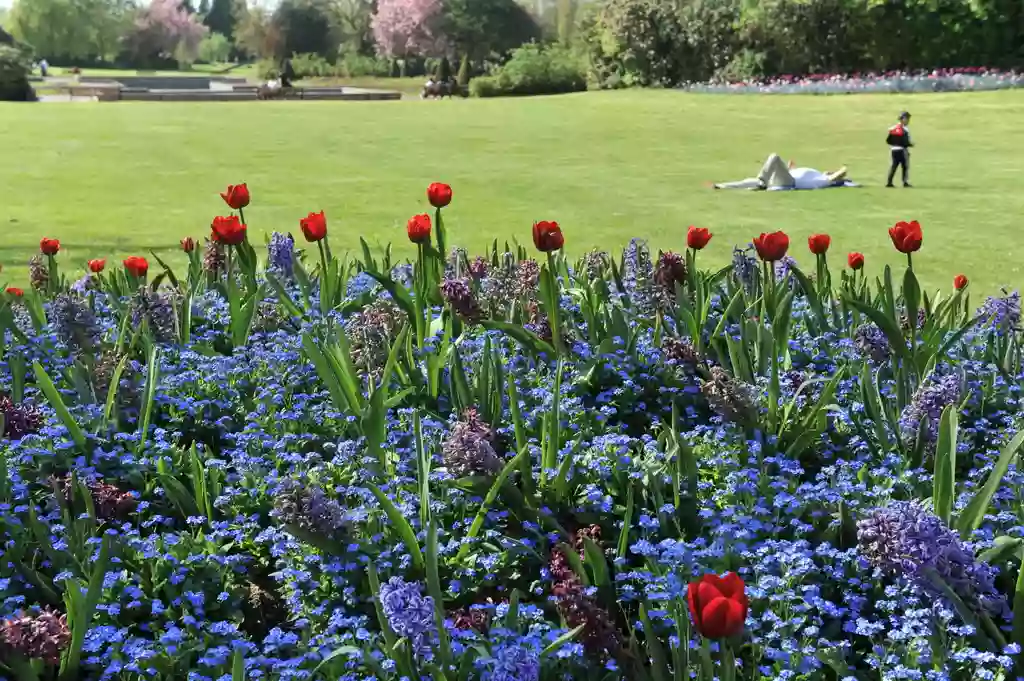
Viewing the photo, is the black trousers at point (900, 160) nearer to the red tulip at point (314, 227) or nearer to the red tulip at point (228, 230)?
the red tulip at point (314, 227)

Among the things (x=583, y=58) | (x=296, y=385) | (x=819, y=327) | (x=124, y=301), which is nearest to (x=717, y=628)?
(x=296, y=385)

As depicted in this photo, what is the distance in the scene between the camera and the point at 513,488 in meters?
3.19

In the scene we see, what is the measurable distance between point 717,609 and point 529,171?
52.5 ft

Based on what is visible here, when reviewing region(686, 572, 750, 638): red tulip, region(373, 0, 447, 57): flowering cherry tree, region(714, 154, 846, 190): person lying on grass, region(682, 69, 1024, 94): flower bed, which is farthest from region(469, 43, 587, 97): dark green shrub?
region(686, 572, 750, 638): red tulip

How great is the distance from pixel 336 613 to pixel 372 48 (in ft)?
248

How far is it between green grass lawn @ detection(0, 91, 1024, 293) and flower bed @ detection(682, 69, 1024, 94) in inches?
107

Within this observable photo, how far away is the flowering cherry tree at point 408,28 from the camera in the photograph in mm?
63688

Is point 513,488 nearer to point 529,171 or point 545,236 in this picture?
point 545,236

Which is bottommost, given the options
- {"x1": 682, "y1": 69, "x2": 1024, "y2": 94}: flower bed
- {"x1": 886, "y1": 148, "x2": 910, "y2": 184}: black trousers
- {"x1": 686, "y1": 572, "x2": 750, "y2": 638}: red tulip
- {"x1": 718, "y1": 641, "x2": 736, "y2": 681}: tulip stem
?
{"x1": 886, "y1": 148, "x2": 910, "y2": 184}: black trousers

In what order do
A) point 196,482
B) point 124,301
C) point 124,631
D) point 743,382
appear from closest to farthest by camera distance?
point 124,631 → point 196,482 → point 743,382 → point 124,301

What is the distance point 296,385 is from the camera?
13.5 ft

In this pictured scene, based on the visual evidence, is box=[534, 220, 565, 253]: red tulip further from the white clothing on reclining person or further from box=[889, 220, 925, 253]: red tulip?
the white clothing on reclining person

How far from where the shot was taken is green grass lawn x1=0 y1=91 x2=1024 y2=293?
11570mm

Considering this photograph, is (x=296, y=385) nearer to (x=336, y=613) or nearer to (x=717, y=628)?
(x=336, y=613)
